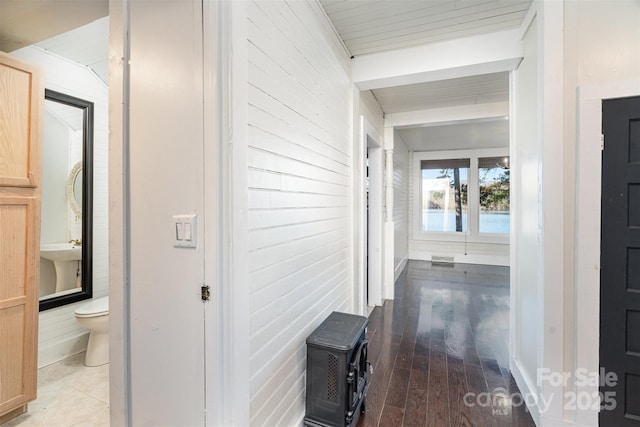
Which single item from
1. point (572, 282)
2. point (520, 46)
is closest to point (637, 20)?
point (520, 46)

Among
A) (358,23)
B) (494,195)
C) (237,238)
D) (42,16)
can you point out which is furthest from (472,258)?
(42,16)

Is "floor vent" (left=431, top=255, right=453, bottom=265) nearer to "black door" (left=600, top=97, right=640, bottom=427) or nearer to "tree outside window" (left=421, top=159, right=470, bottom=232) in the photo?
"tree outside window" (left=421, top=159, right=470, bottom=232)

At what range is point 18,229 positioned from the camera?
5.75 feet

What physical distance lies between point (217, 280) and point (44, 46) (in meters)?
2.86

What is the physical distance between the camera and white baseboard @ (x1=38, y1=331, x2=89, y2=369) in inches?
91.1

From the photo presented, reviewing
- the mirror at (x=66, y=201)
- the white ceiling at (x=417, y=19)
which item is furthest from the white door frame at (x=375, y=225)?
the mirror at (x=66, y=201)

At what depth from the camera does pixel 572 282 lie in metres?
1.62

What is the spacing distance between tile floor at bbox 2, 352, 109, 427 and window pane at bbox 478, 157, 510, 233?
7.15 metres

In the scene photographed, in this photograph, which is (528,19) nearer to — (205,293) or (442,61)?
(442,61)

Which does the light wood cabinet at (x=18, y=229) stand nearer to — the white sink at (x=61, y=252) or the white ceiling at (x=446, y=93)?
the white sink at (x=61, y=252)

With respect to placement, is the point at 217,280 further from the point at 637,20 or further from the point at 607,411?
the point at 637,20

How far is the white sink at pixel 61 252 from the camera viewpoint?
8.03ft

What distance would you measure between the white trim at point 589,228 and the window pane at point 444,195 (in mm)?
5563

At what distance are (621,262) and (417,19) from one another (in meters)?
1.98
